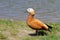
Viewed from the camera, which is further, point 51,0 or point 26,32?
point 51,0

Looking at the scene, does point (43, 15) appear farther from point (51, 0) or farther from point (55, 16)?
point (51, 0)

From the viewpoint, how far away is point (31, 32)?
28.6ft

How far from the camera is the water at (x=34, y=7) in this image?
12234 millimetres

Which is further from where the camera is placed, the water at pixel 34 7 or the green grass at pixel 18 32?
the water at pixel 34 7

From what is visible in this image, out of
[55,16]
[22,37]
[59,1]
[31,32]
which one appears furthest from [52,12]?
[22,37]

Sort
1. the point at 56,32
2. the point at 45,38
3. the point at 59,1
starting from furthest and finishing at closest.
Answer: the point at 59,1
the point at 56,32
the point at 45,38

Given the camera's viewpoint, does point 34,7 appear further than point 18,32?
Yes

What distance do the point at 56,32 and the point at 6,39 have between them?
1823mm

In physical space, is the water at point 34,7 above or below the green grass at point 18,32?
above

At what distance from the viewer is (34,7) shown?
1428cm

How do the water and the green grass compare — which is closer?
the green grass

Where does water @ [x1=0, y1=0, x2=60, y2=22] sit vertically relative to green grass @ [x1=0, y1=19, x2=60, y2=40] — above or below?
above

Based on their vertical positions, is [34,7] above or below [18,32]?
above

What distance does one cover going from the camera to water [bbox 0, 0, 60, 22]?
1223 centimetres
